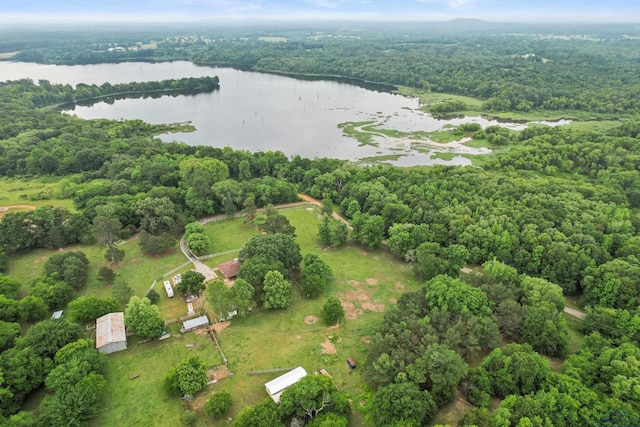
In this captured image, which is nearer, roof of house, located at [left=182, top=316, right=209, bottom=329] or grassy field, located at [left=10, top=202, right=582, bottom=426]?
grassy field, located at [left=10, top=202, right=582, bottom=426]

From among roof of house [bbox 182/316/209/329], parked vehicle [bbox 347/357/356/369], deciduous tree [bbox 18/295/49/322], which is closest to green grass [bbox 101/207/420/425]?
parked vehicle [bbox 347/357/356/369]

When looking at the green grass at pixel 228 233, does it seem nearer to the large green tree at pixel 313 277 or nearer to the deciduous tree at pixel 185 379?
the large green tree at pixel 313 277

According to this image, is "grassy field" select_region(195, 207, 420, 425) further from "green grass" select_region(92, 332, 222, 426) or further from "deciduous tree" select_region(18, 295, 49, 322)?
"deciduous tree" select_region(18, 295, 49, 322)

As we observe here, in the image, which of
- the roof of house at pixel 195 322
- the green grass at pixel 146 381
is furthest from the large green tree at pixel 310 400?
the roof of house at pixel 195 322

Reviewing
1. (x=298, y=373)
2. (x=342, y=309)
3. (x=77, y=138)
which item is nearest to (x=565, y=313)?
(x=342, y=309)

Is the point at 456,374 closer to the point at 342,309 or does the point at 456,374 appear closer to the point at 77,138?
the point at 342,309

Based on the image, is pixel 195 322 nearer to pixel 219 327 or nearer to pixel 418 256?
pixel 219 327

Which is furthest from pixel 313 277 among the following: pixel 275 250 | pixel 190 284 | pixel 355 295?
pixel 190 284
